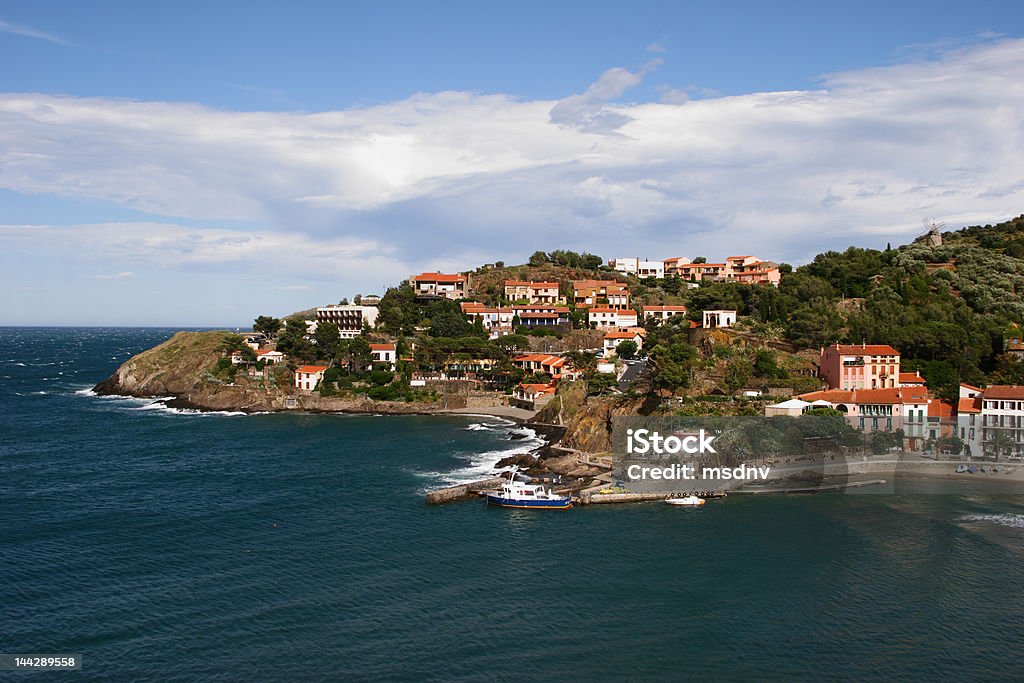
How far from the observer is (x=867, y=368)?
6188 centimetres

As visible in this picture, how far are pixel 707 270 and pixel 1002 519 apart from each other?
3032 inches

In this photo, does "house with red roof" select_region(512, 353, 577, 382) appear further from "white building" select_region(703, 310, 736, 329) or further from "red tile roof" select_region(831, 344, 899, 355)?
"red tile roof" select_region(831, 344, 899, 355)

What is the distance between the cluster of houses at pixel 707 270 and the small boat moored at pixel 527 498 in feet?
212

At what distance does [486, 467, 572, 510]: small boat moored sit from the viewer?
136 feet

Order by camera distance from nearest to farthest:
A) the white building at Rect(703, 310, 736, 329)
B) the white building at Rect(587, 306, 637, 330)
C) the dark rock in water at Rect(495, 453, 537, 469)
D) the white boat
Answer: the white boat < the dark rock in water at Rect(495, 453, 537, 469) < the white building at Rect(703, 310, 736, 329) < the white building at Rect(587, 306, 637, 330)

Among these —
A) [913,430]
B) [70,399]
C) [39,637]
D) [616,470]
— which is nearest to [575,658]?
[39,637]

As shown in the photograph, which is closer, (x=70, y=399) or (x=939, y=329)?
(x=939, y=329)

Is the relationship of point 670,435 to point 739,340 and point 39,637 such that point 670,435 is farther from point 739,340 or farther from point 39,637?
point 39,637

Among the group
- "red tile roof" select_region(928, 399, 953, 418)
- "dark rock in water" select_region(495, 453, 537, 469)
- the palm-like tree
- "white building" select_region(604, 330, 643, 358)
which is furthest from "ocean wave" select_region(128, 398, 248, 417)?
the palm-like tree

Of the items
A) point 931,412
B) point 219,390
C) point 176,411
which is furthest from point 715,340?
point 176,411

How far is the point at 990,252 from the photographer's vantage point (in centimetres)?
8831

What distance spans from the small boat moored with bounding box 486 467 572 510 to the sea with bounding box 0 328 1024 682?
1189 millimetres

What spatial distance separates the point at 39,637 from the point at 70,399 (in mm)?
68633

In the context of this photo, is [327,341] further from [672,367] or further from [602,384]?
[672,367]
